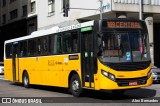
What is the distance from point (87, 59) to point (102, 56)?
1004 mm

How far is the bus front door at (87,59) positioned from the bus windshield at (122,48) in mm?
732

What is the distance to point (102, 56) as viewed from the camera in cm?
1391

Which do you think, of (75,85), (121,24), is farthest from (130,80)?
(75,85)

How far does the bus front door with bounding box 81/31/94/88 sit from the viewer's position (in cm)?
1449

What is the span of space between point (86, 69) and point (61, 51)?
235 centimetres

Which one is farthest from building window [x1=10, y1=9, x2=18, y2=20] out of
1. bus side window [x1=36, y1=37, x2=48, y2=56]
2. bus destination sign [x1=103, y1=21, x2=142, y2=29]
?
bus destination sign [x1=103, y1=21, x2=142, y2=29]

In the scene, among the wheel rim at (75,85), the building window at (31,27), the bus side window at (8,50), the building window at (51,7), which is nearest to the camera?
the wheel rim at (75,85)

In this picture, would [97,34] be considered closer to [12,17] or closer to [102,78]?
[102,78]

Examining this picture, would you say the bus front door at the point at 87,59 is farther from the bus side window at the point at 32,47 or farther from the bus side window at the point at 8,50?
the bus side window at the point at 8,50

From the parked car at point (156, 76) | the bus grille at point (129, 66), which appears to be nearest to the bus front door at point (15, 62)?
the parked car at point (156, 76)

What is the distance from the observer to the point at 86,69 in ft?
48.7

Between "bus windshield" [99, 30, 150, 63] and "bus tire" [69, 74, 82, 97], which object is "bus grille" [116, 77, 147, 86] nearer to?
"bus windshield" [99, 30, 150, 63]

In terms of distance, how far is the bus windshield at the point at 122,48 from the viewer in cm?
1388

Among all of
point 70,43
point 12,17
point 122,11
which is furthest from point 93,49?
point 12,17
